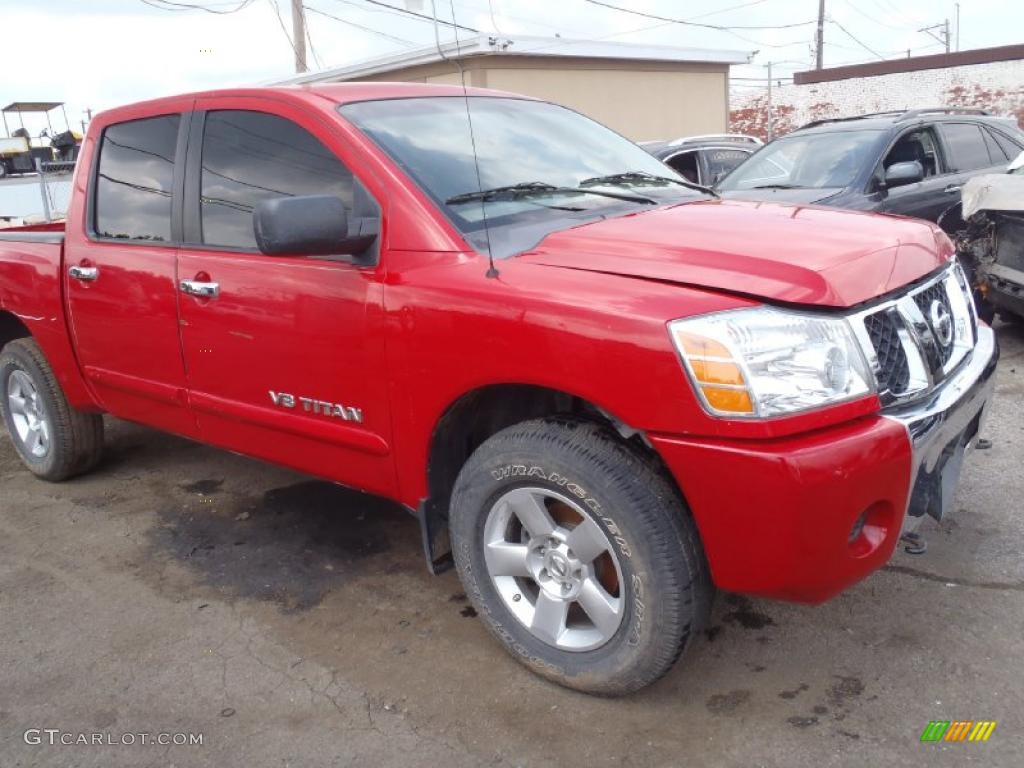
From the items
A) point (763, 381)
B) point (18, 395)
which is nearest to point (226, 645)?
point (763, 381)

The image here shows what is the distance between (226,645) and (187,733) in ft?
1.54

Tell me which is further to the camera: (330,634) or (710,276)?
(330,634)

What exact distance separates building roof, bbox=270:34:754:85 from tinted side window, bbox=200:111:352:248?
1103cm

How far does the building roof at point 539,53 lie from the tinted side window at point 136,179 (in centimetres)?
1048

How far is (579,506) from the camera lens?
2.58 m

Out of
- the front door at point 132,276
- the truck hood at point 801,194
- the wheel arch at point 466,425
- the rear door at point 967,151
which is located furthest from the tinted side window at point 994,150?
the front door at point 132,276

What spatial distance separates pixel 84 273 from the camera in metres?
4.02

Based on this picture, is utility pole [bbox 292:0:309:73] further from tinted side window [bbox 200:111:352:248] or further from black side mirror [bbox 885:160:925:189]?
tinted side window [bbox 200:111:352:248]

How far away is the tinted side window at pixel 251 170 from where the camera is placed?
3195 mm

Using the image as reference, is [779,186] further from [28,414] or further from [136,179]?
[28,414]

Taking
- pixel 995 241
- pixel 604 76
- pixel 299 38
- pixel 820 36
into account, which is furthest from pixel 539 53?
pixel 820 36

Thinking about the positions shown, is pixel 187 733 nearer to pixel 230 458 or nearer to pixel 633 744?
pixel 633 744

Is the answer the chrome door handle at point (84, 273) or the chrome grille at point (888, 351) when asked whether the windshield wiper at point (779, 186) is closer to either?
the chrome grille at point (888, 351)

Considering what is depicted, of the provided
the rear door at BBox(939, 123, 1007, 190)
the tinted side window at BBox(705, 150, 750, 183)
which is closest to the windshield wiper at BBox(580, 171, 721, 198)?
the rear door at BBox(939, 123, 1007, 190)
